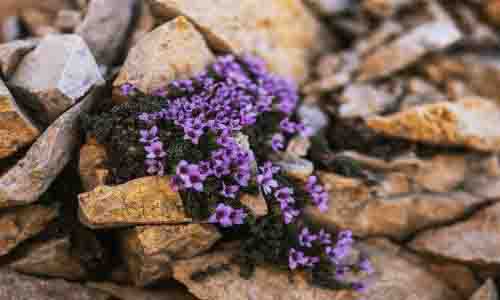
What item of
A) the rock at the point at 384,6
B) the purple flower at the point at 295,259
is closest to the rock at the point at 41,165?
the purple flower at the point at 295,259

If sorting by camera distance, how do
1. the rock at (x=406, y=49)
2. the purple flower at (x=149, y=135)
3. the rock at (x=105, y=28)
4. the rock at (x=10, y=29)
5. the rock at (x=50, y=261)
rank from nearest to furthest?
the purple flower at (x=149, y=135)
the rock at (x=50, y=261)
the rock at (x=105, y=28)
the rock at (x=10, y=29)
the rock at (x=406, y=49)

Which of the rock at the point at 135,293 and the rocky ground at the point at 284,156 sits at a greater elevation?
the rocky ground at the point at 284,156

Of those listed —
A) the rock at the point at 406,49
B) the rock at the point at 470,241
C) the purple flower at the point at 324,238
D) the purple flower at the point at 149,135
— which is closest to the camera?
the purple flower at the point at 149,135

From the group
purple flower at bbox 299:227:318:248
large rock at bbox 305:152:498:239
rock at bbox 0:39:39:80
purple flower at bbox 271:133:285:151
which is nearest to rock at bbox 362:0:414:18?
large rock at bbox 305:152:498:239

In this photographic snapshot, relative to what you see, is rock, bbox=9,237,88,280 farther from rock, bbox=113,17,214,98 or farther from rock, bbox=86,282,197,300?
rock, bbox=113,17,214,98

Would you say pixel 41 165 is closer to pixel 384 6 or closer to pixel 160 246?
pixel 160 246

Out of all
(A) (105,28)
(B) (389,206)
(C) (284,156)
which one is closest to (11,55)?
(A) (105,28)

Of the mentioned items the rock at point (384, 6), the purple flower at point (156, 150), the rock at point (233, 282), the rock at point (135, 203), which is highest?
the rock at point (384, 6)

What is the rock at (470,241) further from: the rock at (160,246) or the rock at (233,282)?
the rock at (160,246)

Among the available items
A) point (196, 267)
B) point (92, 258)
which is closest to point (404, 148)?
point (196, 267)
